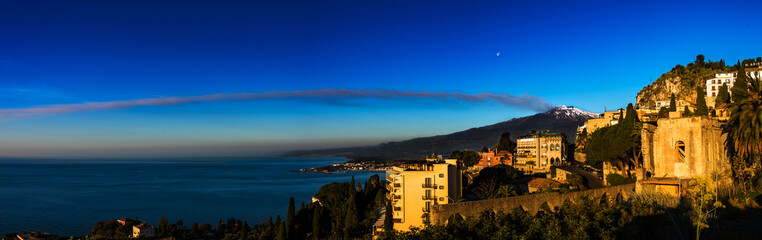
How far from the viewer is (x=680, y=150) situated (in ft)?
90.2

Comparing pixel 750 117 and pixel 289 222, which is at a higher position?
pixel 750 117

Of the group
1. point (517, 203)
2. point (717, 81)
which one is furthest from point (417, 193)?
point (717, 81)

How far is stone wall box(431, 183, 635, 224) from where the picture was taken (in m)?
27.4

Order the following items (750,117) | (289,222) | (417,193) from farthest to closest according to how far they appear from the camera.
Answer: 1. (289,222)
2. (417,193)
3. (750,117)

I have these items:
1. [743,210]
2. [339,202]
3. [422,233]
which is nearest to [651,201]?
[743,210]

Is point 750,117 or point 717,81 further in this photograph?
point 717,81

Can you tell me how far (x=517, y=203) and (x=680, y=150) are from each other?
9718 mm

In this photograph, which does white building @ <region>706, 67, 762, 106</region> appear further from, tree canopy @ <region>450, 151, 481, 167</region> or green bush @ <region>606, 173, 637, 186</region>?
green bush @ <region>606, 173, 637, 186</region>

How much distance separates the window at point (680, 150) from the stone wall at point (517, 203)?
3913mm

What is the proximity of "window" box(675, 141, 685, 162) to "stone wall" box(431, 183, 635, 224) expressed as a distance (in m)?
3.91

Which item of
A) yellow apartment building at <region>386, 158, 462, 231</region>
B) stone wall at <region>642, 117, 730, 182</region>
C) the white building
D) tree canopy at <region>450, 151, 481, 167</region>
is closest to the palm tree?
stone wall at <region>642, 117, 730, 182</region>

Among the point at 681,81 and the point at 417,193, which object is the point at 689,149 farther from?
the point at 681,81

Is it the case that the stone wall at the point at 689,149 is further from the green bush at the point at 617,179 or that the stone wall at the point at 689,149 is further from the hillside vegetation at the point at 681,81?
the hillside vegetation at the point at 681,81

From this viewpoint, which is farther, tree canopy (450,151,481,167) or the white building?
the white building
